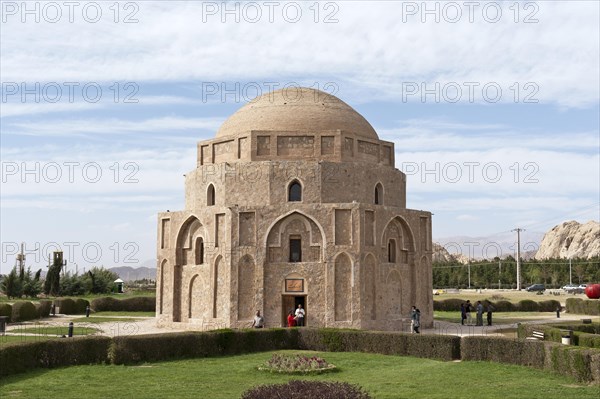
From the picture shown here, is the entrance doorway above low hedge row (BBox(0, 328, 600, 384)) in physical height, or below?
above

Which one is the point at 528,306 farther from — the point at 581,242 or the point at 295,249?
the point at 581,242

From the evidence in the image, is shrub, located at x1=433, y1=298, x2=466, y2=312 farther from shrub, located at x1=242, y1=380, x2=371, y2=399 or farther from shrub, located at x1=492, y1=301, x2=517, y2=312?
shrub, located at x1=242, y1=380, x2=371, y2=399

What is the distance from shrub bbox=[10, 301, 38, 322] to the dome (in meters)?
14.5

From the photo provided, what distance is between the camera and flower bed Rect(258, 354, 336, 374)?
1645cm

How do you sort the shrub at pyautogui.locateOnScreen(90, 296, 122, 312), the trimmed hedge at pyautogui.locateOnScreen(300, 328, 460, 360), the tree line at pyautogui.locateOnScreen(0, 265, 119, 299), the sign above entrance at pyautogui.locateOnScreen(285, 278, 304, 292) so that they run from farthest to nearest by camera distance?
the tree line at pyautogui.locateOnScreen(0, 265, 119, 299) < the shrub at pyautogui.locateOnScreen(90, 296, 122, 312) < the sign above entrance at pyautogui.locateOnScreen(285, 278, 304, 292) < the trimmed hedge at pyautogui.locateOnScreen(300, 328, 460, 360)

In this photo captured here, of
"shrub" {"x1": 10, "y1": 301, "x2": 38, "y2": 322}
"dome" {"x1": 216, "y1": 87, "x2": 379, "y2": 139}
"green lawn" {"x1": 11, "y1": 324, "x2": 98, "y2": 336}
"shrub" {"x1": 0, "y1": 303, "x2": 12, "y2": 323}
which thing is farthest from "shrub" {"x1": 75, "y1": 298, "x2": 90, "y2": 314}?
"dome" {"x1": 216, "y1": 87, "x2": 379, "y2": 139}

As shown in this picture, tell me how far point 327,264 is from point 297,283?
1.64m

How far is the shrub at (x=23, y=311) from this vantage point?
3484 centimetres

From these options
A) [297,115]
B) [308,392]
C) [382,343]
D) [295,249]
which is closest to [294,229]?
[295,249]

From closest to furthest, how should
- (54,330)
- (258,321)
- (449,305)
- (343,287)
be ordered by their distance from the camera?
(258,321), (343,287), (54,330), (449,305)

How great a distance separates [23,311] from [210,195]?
1300 centimetres

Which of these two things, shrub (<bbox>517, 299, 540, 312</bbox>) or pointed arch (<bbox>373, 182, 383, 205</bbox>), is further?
shrub (<bbox>517, 299, 540, 312</bbox>)

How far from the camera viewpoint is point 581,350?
14.5 meters

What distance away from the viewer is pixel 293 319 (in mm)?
26734
